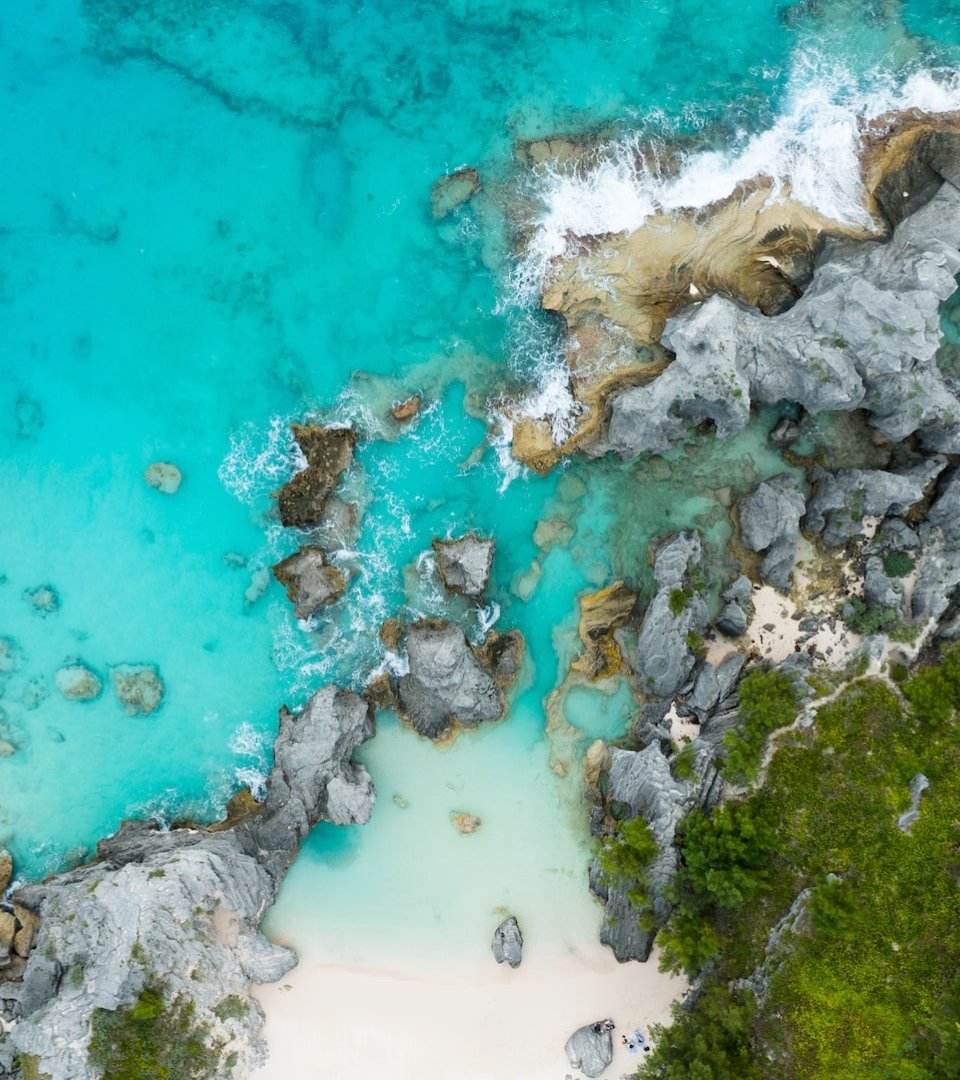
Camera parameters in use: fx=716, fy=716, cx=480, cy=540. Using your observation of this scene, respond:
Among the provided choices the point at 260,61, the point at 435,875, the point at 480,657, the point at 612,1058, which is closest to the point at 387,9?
the point at 260,61

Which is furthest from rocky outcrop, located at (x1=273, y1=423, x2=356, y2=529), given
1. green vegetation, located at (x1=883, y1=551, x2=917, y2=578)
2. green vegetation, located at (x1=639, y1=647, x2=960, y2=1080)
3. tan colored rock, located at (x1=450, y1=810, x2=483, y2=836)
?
green vegetation, located at (x1=883, y1=551, x2=917, y2=578)

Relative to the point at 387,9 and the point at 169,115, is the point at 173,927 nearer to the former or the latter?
the point at 169,115

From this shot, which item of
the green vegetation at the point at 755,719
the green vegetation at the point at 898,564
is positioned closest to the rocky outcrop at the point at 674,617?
the green vegetation at the point at 755,719

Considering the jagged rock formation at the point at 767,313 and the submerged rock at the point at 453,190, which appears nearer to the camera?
the jagged rock formation at the point at 767,313

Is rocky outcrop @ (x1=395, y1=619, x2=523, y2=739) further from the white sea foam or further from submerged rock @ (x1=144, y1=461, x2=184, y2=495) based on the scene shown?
the white sea foam

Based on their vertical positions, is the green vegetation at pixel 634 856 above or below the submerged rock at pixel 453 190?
below

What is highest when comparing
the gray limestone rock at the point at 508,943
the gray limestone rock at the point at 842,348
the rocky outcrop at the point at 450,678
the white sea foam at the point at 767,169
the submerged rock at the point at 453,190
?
the white sea foam at the point at 767,169

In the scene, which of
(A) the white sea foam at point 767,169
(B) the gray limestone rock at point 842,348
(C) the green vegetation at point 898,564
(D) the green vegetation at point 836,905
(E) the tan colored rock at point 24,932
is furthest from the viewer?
(A) the white sea foam at point 767,169

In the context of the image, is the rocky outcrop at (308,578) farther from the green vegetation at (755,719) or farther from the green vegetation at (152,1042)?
the green vegetation at (755,719)
